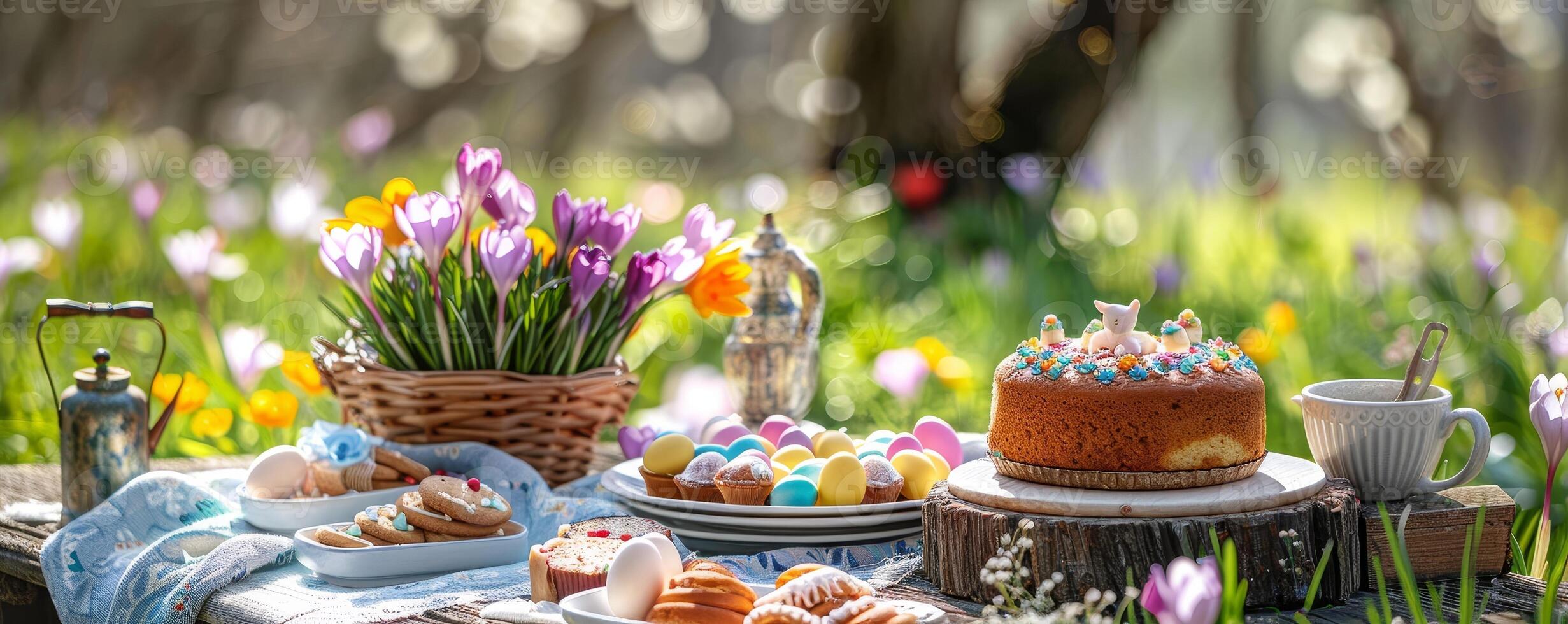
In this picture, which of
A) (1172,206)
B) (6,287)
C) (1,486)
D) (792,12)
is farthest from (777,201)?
(792,12)

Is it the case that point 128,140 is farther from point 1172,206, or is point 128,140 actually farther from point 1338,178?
point 1338,178

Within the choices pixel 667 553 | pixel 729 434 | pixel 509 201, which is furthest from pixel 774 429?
pixel 667 553

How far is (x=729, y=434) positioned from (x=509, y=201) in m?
0.48

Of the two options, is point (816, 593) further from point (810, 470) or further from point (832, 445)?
point (832, 445)

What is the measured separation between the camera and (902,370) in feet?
8.73

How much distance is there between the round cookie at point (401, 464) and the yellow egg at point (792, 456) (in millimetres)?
488

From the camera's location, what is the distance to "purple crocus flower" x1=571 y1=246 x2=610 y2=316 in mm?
1836

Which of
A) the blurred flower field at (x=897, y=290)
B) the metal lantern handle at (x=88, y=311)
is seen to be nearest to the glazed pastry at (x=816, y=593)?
the metal lantern handle at (x=88, y=311)

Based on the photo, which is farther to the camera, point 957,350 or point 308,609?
point 957,350

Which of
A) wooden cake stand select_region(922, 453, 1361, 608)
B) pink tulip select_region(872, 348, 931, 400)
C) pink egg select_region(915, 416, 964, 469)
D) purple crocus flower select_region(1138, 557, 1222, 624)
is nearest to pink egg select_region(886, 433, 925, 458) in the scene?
pink egg select_region(915, 416, 964, 469)

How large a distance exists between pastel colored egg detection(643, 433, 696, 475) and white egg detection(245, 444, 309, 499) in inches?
18.6

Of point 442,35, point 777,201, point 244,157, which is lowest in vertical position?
Result: point 777,201

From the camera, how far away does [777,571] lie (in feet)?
4.92

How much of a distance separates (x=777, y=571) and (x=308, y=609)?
520 mm
